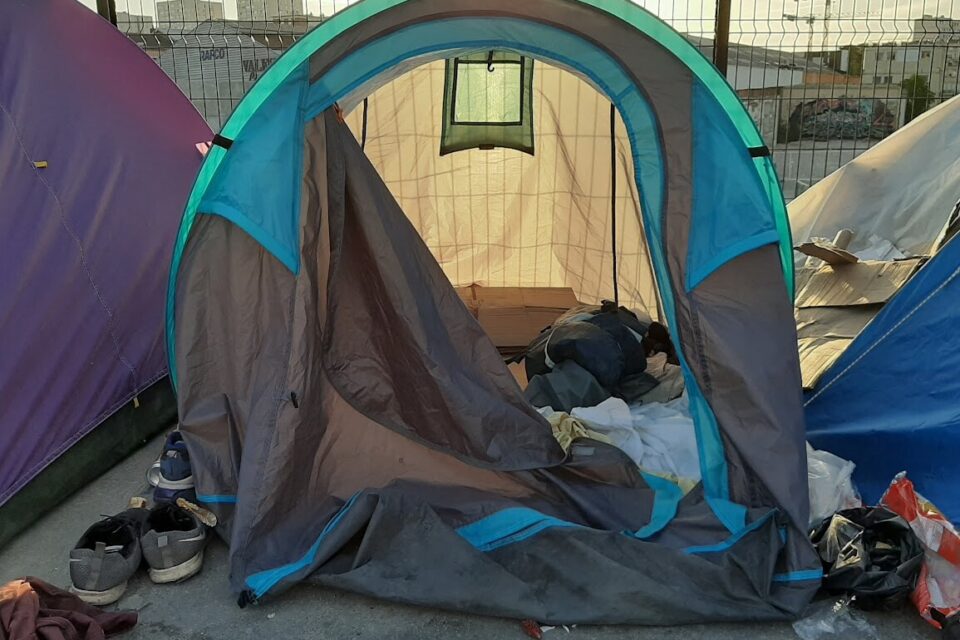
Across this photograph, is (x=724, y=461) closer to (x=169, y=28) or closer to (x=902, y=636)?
(x=902, y=636)

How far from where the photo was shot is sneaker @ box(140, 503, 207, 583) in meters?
2.30

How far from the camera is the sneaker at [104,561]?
218 cm

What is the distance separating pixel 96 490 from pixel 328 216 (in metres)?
1.31

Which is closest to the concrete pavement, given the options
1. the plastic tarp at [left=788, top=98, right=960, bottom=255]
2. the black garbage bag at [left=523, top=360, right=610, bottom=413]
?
the black garbage bag at [left=523, top=360, right=610, bottom=413]

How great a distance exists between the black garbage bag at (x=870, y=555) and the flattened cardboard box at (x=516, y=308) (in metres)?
1.89

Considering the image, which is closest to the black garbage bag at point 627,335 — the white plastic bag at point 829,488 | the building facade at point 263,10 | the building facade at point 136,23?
the white plastic bag at point 829,488

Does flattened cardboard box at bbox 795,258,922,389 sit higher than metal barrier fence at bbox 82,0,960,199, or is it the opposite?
metal barrier fence at bbox 82,0,960,199

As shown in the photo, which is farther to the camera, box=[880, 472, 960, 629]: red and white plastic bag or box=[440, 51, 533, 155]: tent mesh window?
box=[440, 51, 533, 155]: tent mesh window

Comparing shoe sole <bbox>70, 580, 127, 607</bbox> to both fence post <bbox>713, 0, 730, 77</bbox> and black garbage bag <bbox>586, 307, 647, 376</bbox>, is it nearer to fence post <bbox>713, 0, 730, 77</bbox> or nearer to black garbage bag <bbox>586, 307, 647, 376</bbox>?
black garbage bag <bbox>586, 307, 647, 376</bbox>

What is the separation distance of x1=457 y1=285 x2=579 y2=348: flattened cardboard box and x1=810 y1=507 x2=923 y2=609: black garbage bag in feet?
6.21

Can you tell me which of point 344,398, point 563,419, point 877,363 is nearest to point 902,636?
point 877,363

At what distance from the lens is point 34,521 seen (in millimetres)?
2613

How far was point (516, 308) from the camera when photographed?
13.6 ft

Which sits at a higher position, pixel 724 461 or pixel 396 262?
pixel 396 262
